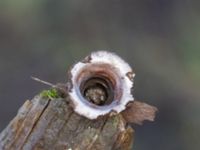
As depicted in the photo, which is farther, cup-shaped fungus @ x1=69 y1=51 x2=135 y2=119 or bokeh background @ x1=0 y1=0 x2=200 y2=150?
bokeh background @ x1=0 y1=0 x2=200 y2=150

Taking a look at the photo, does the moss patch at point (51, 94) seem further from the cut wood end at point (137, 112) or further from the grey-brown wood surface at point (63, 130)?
the cut wood end at point (137, 112)

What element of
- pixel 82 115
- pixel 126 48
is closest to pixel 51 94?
pixel 82 115

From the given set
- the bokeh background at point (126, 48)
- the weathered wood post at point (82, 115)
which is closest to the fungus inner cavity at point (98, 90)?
the weathered wood post at point (82, 115)

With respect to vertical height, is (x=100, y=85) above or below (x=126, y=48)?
below

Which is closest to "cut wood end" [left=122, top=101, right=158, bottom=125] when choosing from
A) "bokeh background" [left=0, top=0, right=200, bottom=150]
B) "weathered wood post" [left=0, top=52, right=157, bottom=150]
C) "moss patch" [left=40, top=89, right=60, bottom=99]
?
"weathered wood post" [left=0, top=52, right=157, bottom=150]

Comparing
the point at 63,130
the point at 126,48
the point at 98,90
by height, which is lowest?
the point at 63,130

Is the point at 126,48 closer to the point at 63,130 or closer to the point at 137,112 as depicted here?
the point at 137,112

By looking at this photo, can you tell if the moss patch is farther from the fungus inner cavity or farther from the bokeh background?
the bokeh background
